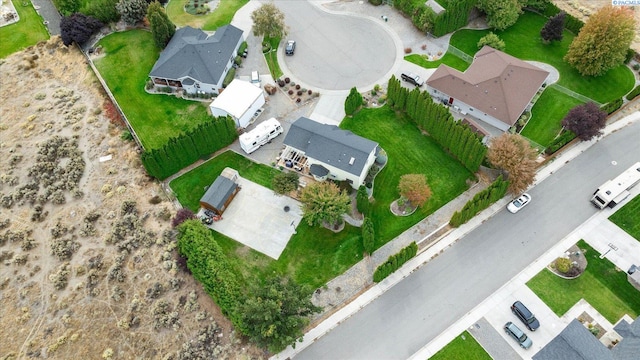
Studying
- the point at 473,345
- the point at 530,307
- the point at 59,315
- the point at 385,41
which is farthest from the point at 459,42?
the point at 59,315

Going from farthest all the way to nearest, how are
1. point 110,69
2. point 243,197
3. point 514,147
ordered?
point 110,69 < point 243,197 < point 514,147

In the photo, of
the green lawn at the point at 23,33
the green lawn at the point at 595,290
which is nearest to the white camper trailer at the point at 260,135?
the green lawn at the point at 595,290

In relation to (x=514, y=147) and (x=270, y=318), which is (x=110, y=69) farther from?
(x=514, y=147)

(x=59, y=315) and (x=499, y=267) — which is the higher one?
(x=499, y=267)

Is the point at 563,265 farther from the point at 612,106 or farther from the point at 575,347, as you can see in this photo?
the point at 612,106

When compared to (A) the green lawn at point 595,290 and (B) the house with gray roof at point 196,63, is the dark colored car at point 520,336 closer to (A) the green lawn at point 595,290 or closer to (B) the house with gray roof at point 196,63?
(A) the green lawn at point 595,290

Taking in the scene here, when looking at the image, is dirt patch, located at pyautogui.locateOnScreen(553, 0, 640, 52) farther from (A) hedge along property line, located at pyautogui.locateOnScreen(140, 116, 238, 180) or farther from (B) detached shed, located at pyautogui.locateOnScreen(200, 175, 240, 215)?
(B) detached shed, located at pyautogui.locateOnScreen(200, 175, 240, 215)

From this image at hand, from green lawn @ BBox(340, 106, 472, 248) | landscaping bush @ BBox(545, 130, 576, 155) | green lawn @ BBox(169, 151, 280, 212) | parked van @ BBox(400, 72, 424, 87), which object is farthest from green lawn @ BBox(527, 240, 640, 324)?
green lawn @ BBox(169, 151, 280, 212)
